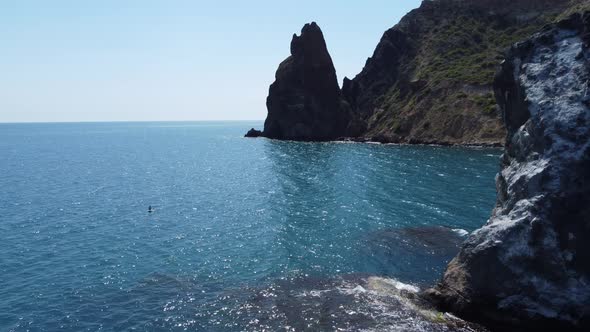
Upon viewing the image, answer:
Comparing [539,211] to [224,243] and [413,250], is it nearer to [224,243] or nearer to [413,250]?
[413,250]

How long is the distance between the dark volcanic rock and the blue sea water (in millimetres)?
80136

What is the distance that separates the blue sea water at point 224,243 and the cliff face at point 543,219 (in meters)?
6.92

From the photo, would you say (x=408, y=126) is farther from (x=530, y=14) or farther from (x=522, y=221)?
(x=522, y=221)

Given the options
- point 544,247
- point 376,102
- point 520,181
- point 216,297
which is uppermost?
point 376,102

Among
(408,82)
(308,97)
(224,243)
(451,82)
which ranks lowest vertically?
(224,243)

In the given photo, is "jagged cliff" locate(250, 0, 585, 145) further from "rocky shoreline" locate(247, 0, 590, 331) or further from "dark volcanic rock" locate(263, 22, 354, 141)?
"rocky shoreline" locate(247, 0, 590, 331)

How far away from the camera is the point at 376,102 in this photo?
18388 cm

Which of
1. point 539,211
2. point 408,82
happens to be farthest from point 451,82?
point 539,211

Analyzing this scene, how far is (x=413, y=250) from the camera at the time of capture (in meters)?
42.6

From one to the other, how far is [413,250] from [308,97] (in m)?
138

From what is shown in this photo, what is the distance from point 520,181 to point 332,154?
96076 mm

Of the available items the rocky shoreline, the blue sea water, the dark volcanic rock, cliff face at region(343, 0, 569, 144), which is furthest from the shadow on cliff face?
the dark volcanic rock

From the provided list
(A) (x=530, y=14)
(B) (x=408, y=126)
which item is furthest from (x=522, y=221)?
(A) (x=530, y=14)

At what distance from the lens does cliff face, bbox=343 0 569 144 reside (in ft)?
446
